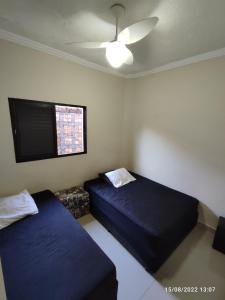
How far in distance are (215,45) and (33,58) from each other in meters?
2.36

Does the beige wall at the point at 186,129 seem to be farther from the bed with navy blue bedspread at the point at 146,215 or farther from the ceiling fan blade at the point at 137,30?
the ceiling fan blade at the point at 137,30

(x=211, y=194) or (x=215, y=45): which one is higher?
(x=215, y=45)

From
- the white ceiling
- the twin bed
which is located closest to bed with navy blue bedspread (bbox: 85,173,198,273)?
the twin bed

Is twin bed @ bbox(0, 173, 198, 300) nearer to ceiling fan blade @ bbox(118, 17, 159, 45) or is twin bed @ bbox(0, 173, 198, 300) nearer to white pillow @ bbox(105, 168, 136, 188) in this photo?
white pillow @ bbox(105, 168, 136, 188)

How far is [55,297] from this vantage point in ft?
3.17

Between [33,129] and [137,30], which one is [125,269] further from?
[137,30]

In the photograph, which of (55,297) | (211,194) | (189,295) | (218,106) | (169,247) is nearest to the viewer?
(55,297)

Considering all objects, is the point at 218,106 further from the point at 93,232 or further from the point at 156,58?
the point at 93,232

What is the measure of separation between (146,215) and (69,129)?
1777 millimetres

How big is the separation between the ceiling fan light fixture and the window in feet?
4.04

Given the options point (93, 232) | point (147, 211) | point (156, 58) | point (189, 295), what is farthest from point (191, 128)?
Result: point (93, 232)

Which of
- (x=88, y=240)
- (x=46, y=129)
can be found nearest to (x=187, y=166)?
(x=88, y=240)

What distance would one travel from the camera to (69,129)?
2.47 m

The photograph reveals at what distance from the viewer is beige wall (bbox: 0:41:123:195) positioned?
185 cm
